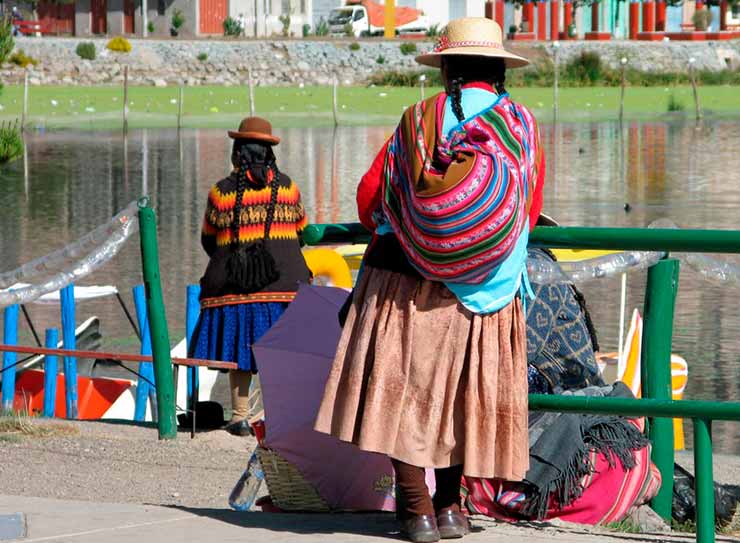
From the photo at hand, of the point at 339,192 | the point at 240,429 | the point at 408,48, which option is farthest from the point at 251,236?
the point at 408,48

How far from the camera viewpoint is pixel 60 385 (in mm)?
9164

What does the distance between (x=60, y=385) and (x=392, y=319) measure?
5.50m

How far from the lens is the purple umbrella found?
4559mm

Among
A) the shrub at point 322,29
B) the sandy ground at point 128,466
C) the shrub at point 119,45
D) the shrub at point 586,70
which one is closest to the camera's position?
the sandy ground at point 128,466

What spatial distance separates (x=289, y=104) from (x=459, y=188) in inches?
1970

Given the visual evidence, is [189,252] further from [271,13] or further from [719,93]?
[271,13]

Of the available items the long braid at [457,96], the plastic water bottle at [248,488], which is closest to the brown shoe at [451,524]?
the plastic water bottle at [248,488]

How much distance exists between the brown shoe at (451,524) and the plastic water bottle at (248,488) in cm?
77

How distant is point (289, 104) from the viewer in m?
53.5

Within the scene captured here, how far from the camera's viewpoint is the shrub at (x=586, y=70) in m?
62.5

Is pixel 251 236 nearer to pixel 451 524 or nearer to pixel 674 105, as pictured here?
pixel 451 524

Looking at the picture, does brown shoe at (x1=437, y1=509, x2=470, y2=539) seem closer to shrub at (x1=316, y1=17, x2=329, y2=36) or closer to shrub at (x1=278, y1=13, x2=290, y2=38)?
shrub at (x1=278, y1=13, x2=290, y2=38)

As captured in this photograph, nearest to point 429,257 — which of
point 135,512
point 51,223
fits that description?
point 135,512

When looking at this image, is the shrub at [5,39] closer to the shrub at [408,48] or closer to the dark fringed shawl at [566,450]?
the dark fringed shawl at [566,450]
